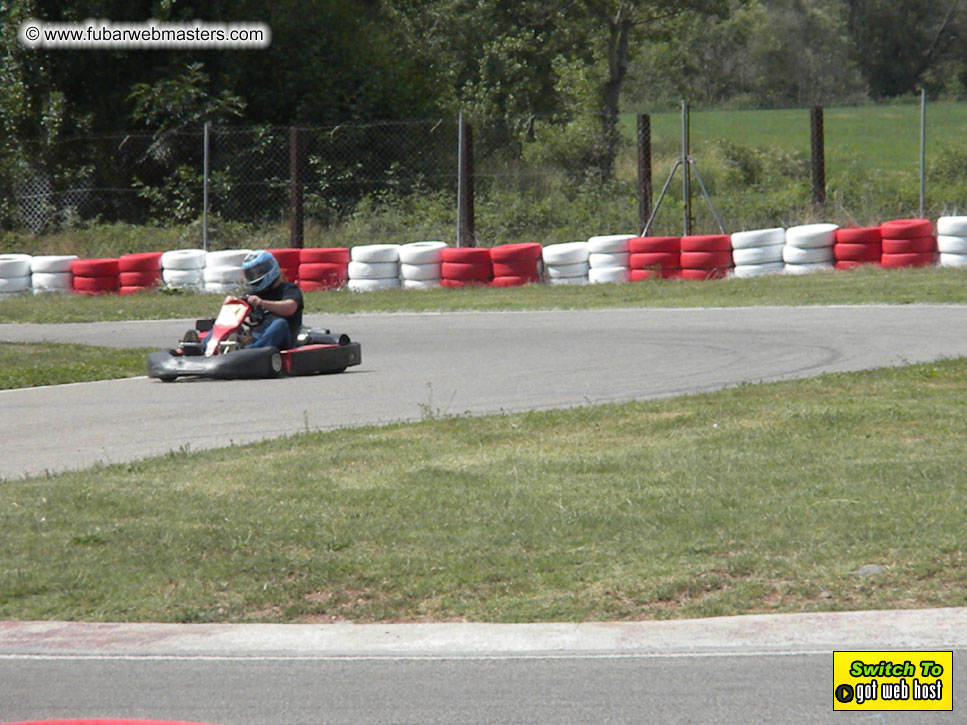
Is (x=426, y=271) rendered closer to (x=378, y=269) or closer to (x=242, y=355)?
(x=378, y=269)

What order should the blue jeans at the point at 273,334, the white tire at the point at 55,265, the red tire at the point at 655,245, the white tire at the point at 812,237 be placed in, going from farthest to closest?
1. the white tire at the point at 55,265
2. the red tire at the point at 655,245
3. the white tire at the point at 812,237
4. the blue jeans at the point at 273,334

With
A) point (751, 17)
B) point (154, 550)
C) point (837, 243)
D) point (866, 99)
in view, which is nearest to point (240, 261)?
point (837, 243)

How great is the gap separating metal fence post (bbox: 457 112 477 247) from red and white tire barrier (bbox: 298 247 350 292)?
6.50 feet

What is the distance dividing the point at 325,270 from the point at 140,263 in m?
2.89

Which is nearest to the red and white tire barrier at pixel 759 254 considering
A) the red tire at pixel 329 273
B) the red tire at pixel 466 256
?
the red tire at pixel 466 256

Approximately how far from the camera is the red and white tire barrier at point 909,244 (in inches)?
730

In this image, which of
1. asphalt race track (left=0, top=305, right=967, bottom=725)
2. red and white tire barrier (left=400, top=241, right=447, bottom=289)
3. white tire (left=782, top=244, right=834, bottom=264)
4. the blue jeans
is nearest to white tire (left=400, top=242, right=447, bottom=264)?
red and white tire barrier (left=400, top=241, right=447, bottom=289)

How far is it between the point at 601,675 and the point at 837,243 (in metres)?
15.3

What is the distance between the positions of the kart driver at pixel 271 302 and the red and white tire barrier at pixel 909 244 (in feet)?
31.3

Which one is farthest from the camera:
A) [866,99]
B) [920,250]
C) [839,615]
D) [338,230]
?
[866,99]

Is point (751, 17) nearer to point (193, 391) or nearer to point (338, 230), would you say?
point (338, 230)

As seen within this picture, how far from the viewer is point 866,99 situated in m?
65.1

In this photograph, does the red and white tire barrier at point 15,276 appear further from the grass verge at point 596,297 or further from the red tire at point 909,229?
the red tire at point 909,229

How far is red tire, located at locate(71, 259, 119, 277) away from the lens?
21219 millimetres
